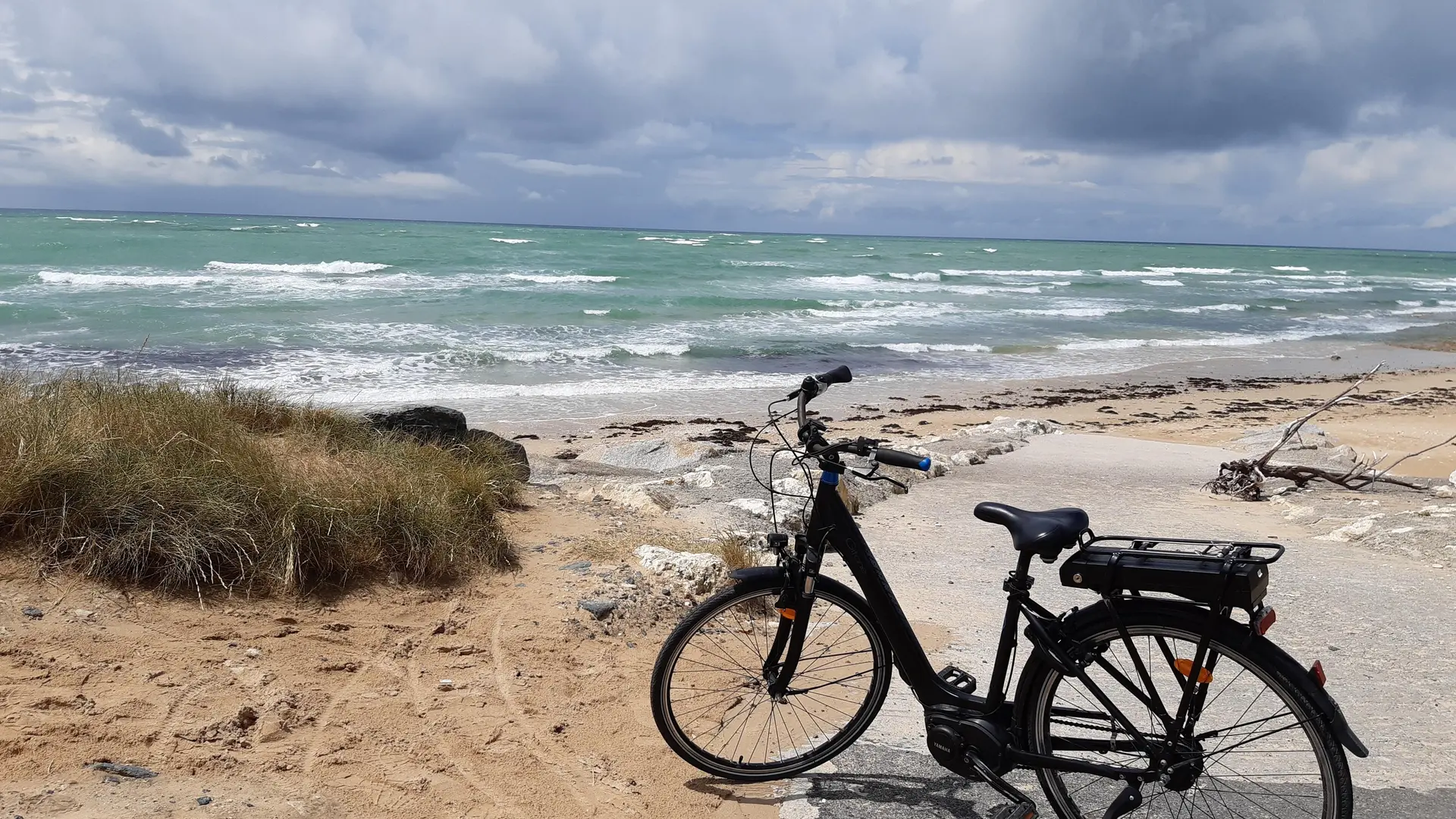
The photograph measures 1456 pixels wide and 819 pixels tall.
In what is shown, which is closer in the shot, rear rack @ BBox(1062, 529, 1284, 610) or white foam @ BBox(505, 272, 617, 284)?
rear rack @ BBox(1062, 529, 1284, 610)

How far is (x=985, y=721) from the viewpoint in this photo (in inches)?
116

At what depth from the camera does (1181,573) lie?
2.52 m

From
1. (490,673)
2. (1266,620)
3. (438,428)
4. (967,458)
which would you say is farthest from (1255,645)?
(967,458)

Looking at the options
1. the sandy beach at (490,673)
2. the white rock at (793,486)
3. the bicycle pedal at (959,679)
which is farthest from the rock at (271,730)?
the white rock at (793,486)

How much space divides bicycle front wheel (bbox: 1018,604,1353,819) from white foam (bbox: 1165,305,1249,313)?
34886 millimetres

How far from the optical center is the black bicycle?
2576mm

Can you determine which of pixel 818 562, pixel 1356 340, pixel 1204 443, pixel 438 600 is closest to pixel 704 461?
pixel 438 600

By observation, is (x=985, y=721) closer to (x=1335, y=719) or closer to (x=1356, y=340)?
(x=1335, y=719)

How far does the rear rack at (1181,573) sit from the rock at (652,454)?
6.24 m

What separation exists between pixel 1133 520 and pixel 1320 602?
6.12 ft

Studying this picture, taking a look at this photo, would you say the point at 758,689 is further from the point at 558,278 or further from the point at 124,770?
the point at 558,278

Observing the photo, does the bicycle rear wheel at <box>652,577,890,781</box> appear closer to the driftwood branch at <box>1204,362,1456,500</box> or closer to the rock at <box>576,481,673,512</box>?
the rock at <box>576,481,673,512</box>

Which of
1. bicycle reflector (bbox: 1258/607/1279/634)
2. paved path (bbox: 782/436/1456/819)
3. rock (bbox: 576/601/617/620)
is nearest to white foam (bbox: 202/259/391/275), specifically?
paved path (bbox: 782/436/1456/819)

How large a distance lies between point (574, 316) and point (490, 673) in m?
22.6
